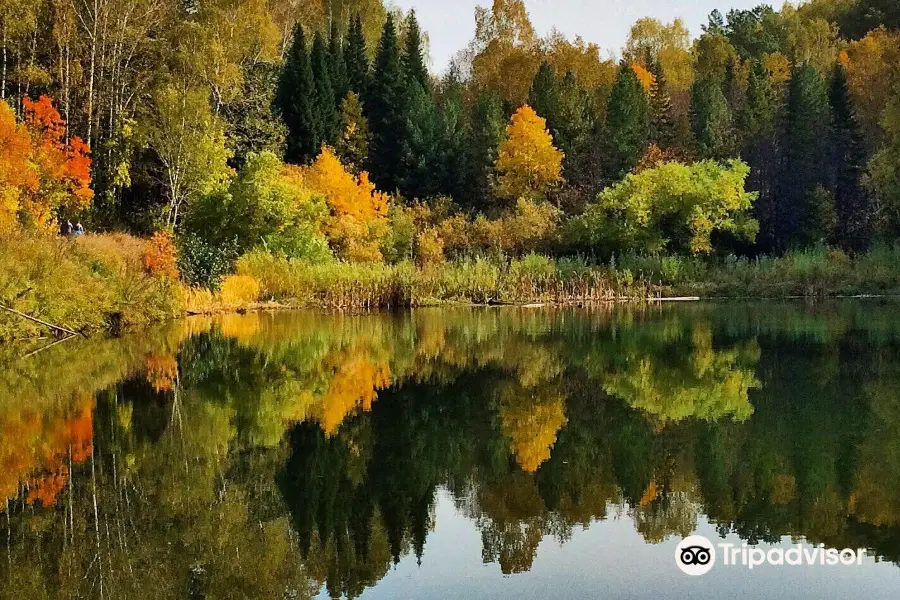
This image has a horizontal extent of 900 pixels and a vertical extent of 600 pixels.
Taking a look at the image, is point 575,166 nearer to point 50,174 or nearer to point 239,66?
point 239,66

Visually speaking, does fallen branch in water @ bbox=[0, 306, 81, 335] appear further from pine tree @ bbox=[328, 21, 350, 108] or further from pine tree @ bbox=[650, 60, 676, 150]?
pine tree @ bbox=[650, 60, 676, 150]

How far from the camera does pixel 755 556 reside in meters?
5.53

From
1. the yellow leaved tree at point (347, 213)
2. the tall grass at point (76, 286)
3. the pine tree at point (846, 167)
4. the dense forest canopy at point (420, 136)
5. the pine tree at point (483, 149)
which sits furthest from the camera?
the pine tree at point (483, 149)

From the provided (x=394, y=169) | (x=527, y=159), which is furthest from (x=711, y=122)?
(x=394, y=169)

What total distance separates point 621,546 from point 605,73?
56.2 metres

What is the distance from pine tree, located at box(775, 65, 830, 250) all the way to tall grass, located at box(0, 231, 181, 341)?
99.6 ft

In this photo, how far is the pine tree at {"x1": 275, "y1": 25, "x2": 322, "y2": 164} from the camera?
150 ft

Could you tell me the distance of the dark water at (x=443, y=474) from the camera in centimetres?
534

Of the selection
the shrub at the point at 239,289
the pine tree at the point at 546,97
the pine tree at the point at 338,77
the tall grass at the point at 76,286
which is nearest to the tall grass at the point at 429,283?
the shrub at the point at 239,289

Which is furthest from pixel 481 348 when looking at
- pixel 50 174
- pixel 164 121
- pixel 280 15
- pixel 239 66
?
pixel 280 15

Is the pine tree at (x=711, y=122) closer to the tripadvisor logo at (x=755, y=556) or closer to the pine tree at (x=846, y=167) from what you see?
the pine tree at (x=846, y=167)

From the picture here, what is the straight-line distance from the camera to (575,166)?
47.7 m

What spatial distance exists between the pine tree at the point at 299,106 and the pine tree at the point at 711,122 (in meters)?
19.1

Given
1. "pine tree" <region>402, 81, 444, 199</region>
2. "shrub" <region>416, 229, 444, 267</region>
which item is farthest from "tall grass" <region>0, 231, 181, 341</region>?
"pine tree" <region>402, 81, 444, 199</region>
